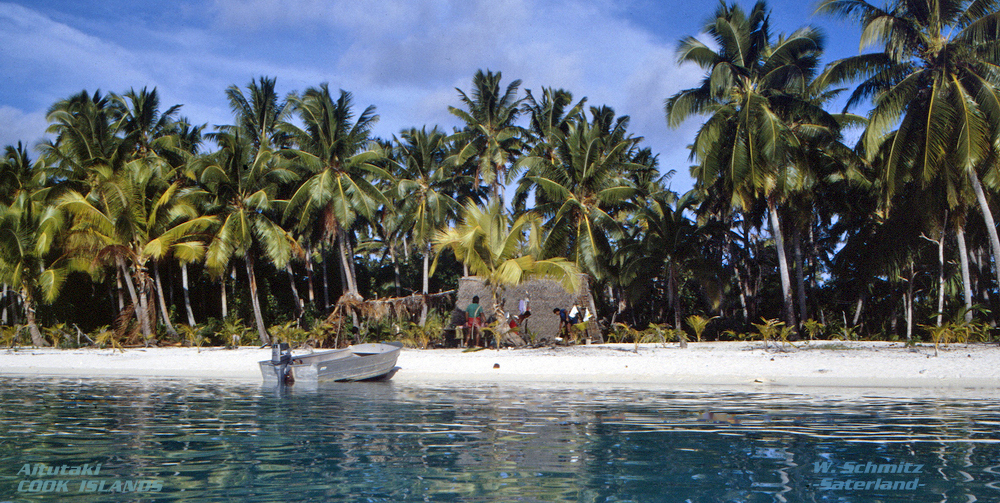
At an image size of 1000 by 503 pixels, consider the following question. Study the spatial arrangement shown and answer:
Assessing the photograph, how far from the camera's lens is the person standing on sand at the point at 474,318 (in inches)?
758

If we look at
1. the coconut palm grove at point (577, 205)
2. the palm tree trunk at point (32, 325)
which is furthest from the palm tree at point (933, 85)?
the palm tree trunk at point (32, 325)

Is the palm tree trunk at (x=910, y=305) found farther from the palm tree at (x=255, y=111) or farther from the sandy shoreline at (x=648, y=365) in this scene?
the palm tree at (x=255, y=111)

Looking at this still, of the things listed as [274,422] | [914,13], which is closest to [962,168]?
[914,13]

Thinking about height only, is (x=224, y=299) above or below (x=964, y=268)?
below

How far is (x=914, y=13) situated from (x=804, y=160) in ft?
17.3

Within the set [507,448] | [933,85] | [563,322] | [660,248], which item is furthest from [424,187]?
[507,448]

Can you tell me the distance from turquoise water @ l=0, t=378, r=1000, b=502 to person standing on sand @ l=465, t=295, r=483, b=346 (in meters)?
8.13

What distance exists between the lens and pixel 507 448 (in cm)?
660

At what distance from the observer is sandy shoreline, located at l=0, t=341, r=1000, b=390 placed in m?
13.0

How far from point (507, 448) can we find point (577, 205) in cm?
1863

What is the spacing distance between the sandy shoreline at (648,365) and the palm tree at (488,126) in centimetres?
1311

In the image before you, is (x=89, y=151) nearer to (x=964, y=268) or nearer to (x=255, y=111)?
(x=255, y=111)

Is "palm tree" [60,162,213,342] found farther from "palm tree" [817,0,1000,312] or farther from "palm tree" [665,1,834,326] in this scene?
"palm tree" [817,0,1000,312]

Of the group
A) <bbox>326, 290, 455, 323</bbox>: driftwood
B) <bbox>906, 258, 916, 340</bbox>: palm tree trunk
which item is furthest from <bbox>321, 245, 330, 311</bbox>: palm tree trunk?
<bbox>906, 258, 916, 340</bbox>: palm tree trunk
